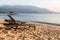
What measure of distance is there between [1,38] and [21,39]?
0.95 meters

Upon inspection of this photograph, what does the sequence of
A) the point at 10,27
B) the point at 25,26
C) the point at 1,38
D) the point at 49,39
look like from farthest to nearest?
1. the point at 25,26
2. the point at 10,27
3. the point at 49,39
4. the point at 1,38

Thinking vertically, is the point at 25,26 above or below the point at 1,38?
below

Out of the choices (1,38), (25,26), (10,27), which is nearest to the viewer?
(1,38)

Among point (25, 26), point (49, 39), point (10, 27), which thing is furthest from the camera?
point (25, 26)

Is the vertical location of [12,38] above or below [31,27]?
above

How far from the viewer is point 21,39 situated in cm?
834

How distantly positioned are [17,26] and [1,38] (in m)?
3.93

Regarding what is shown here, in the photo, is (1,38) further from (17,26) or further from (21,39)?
(17,26)

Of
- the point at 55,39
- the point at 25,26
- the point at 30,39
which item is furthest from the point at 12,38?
the point at 25,26

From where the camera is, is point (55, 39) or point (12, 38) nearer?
point (12, 38)

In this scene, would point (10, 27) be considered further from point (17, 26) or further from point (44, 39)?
point (44, 39)

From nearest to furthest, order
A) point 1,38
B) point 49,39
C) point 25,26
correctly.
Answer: point 1,38 < point 49,39 < point 25,26

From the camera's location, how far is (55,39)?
912 cm

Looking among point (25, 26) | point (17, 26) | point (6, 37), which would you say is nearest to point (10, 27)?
point (17, 26)
